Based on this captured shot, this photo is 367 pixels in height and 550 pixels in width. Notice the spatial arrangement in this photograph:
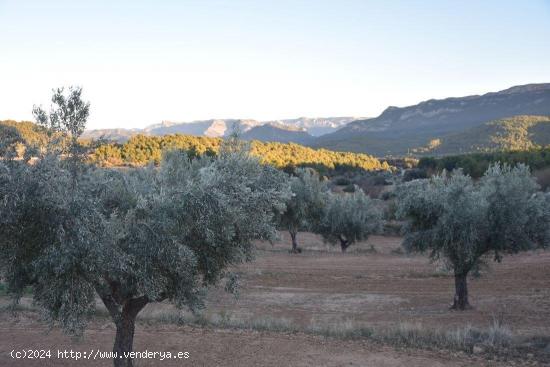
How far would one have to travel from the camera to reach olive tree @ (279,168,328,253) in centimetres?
3966

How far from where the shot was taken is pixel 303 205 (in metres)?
39.8

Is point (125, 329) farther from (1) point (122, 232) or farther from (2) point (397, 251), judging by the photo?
(2) point (397, 251)

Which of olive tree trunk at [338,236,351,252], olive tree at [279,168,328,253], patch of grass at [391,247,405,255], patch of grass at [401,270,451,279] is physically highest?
olive tree at [279,168,328,253]

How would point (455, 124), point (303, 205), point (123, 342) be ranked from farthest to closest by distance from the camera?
point (455, 124)
point (303, 205)
point (123, 342)

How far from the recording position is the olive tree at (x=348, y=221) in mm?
41219

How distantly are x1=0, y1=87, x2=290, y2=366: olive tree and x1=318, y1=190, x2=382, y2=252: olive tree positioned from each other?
3111 cm

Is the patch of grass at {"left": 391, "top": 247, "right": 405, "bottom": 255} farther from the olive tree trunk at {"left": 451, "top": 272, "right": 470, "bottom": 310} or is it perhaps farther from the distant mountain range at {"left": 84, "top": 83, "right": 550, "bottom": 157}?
the distant mountain range at {"left": 84, "top": 83, "right": 550, "bottom": 157}

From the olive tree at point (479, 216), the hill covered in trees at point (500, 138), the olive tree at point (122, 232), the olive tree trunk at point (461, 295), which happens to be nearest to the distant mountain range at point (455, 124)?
the hill covered in trees at point (500, 138)

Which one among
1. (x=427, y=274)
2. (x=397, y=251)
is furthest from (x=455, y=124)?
(x=427, y=274)

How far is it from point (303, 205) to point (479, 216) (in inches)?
875

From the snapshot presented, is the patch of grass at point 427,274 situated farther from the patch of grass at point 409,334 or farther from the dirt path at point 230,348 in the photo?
the dirt path at point 230,348

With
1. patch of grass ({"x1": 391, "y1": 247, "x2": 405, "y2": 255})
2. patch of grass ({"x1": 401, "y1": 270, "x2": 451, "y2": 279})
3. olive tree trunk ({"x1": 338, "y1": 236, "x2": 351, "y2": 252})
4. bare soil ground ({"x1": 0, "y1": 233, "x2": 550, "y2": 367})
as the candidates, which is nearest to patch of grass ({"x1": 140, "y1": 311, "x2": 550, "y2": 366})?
bare soil ground ({"x1": 0, "y1": 233, "x2": 550, "y2": 367})

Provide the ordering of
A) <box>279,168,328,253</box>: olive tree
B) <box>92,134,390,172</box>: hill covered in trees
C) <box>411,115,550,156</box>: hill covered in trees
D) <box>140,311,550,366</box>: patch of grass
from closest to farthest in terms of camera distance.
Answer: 1. <box>140,311,550,366</box>: patch of grass
2. <box>279,168,328,253</box>: olive tree
3. <box>92,134,390,172</box>: hill covered in trees
4. <box>411,115,550,156</box>: hill covered in trees

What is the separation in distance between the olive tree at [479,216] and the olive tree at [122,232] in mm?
10270
